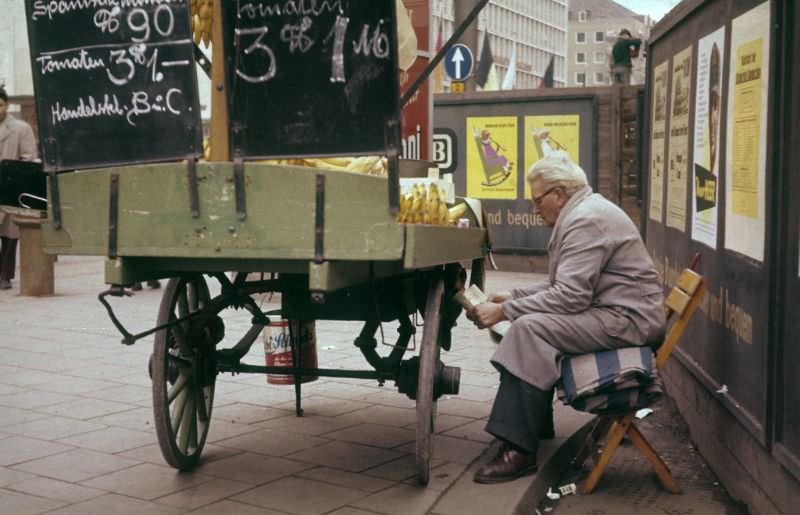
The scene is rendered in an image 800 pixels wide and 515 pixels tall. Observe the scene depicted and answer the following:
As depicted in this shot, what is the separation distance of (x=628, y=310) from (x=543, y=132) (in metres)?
8.96

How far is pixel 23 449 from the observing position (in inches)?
206

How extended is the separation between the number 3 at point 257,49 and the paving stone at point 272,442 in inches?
78.7

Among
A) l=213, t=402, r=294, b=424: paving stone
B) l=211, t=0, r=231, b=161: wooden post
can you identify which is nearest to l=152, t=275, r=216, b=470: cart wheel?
l=213, t=402, r=294, b=424: paving stone

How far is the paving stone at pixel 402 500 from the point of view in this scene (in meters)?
4.38

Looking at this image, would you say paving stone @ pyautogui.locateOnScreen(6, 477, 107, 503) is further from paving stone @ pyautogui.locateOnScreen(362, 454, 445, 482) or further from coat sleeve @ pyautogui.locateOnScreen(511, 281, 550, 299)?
coat sleeve @ pyautogui.locateOnScreen(511, 281, 550, 299)

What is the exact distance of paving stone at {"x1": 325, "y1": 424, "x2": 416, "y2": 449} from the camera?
553 cm

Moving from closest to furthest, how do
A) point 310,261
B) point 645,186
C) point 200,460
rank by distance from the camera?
point 310,261
point 200,460
point 645,186

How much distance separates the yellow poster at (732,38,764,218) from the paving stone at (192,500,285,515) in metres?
2.35

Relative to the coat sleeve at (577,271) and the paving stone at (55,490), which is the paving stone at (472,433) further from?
the paving stone at (55,490)

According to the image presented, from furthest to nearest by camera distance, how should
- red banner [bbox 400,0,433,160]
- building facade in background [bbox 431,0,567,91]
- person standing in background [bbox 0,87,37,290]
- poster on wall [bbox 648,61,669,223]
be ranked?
building facade in background [bbox 431,0,567,91] < person standing in background [bbox 0,87,37,290] < red banner [bbox 400,0,433,160] < poster on wall [bbox 648,61,669,223]

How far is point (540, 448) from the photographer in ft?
17.6

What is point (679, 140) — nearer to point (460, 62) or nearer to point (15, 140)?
point (15, 140)

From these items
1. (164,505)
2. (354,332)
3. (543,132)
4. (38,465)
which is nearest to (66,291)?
(354,332)

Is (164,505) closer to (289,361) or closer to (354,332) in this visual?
(289,361)
